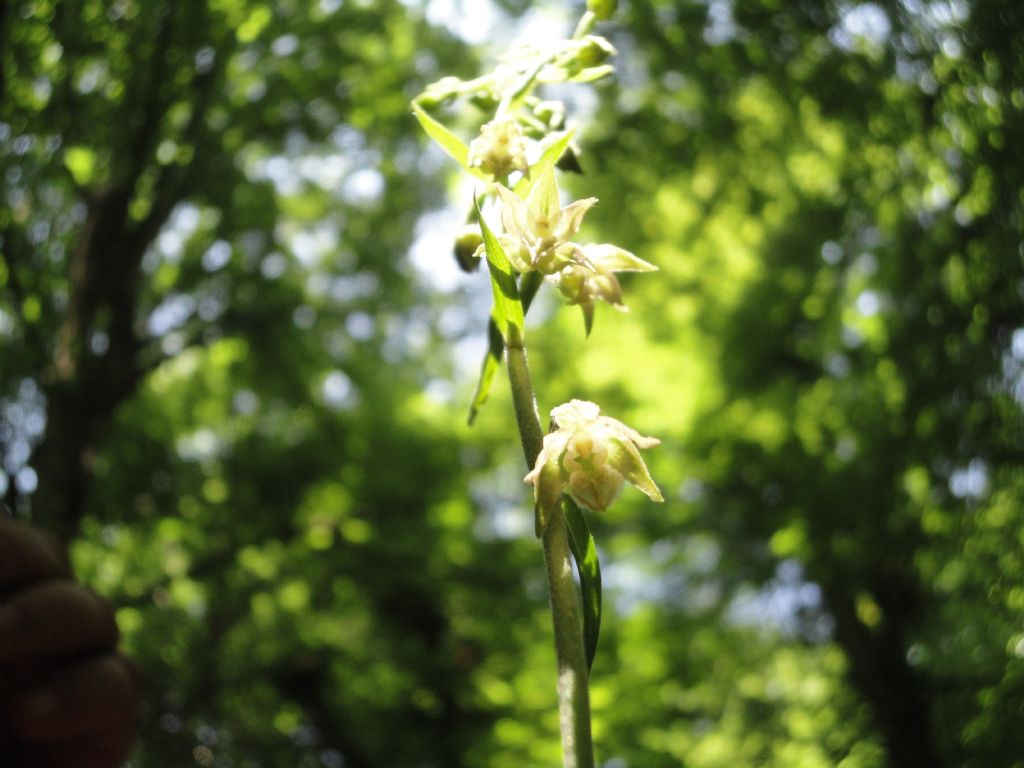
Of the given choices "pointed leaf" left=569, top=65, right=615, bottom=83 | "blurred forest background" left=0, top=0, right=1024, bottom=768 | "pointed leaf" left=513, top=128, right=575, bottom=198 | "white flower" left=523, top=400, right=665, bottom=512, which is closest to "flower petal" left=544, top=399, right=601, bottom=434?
"white flower" left=523, top=400, right=665, bottom=512

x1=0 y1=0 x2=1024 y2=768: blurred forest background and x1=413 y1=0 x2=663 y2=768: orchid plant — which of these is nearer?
x1=413 y1=0 x2=663 y2=768: orchid plant

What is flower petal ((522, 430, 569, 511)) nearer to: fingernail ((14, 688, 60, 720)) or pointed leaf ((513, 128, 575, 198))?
pointed leaf ((513, 128, 575, 198))

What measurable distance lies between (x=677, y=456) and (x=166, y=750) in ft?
3.38

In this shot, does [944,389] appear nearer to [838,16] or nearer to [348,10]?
[838,16]

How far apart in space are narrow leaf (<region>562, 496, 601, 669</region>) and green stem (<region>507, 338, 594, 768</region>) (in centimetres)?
1

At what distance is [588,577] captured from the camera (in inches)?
14.6

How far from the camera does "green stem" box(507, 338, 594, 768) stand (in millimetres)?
326

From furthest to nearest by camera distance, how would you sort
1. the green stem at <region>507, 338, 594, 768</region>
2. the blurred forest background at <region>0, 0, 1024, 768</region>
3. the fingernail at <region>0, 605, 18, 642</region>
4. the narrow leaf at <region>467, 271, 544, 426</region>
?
the blurred forest background at <region>0, 0, 1024, 768</region> → the fingernail at <region>0, 605, 18, 642</region> → the narrow leaf at <region>467, 271, 544, 426</region> → the green stem at <region>507, 338, 594, 768</region>

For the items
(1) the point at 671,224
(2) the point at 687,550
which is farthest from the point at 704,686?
(1) the point at 671,224

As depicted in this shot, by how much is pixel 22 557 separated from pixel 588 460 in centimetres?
38

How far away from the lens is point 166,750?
1165 millimetres

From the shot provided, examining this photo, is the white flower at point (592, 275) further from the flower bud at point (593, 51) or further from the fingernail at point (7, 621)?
the fingernail at point (7, 621)

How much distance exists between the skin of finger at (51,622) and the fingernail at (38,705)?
0.02 meters

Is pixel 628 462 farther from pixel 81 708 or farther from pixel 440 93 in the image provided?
pixel 81 708
